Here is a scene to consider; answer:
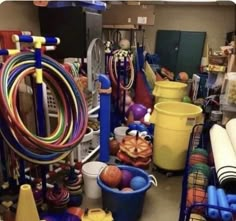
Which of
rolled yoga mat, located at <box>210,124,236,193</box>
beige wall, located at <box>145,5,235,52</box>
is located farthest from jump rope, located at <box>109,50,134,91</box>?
beige wall, located at <box>145,5,235,52</box>

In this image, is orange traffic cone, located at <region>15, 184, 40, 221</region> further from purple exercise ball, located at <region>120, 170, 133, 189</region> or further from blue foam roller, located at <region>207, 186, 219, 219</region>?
blue foam roller, located at <region>207, 186, 219, 219</region>

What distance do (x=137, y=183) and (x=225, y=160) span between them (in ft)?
2.61

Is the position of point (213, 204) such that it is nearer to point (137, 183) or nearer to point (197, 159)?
point (197, 159)

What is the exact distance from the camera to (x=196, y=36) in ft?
20.6

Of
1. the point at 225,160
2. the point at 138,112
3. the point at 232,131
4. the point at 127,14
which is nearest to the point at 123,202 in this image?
the point at 225,160

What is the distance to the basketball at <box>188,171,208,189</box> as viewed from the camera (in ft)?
5.37

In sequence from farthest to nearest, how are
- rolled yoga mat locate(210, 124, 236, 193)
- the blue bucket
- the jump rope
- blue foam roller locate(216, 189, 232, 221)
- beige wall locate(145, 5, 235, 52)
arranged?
beige wall locate(145, 5, 235, 52), the jump rope, the blue bucket, rolled yoga mat locate(210, 124, 236, 193), blue foam roller locate(216, 189, 232, 221)

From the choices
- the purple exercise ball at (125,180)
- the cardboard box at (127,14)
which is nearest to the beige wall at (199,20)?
the cardboard box at (127,14)

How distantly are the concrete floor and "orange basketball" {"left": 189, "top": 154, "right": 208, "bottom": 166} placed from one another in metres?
0.55

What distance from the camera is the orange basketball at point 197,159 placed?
1.97 metres

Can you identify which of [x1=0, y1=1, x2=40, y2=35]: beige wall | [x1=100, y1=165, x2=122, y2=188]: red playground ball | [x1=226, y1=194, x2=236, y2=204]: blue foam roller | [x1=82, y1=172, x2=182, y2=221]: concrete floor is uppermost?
[x1=0, y1=1, x2=40, y2=35]: beige wall

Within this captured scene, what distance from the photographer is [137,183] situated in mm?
2074

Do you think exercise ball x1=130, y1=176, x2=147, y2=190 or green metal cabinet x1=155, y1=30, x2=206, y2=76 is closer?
exercise ball x1=130, y1=176, x2=147, y2=190

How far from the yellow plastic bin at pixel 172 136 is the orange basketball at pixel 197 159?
505 millimetres
